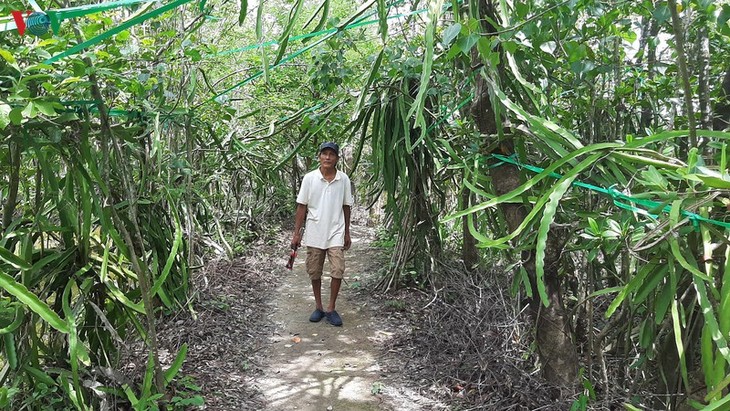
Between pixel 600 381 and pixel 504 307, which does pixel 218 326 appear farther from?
pixel 600 381

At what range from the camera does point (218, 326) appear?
3717 mm

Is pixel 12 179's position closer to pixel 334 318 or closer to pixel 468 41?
pixel 468 41

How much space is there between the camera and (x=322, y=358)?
3.42 meters

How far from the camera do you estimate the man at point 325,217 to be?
3.93 metres

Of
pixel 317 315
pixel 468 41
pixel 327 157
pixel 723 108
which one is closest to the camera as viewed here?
pixel 468 41

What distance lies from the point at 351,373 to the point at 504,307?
0.98 meters

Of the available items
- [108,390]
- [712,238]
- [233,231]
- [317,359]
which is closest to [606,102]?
[712,238]

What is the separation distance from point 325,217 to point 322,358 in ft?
3.35

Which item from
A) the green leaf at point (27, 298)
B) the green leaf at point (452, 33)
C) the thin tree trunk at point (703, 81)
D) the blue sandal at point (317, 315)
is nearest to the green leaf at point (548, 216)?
the green leaf at point (452, 33)

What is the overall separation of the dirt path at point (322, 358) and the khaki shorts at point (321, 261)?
394mm

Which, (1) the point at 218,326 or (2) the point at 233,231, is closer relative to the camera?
(1) the point at 218,326

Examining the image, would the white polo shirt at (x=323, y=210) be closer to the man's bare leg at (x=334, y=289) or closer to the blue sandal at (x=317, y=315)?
the man's bare leg at (x=334, y=289)

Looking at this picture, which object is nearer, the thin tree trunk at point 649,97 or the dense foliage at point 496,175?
the dense foliage at point 496,175

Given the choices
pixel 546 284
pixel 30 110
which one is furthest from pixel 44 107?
pixel 546 284
